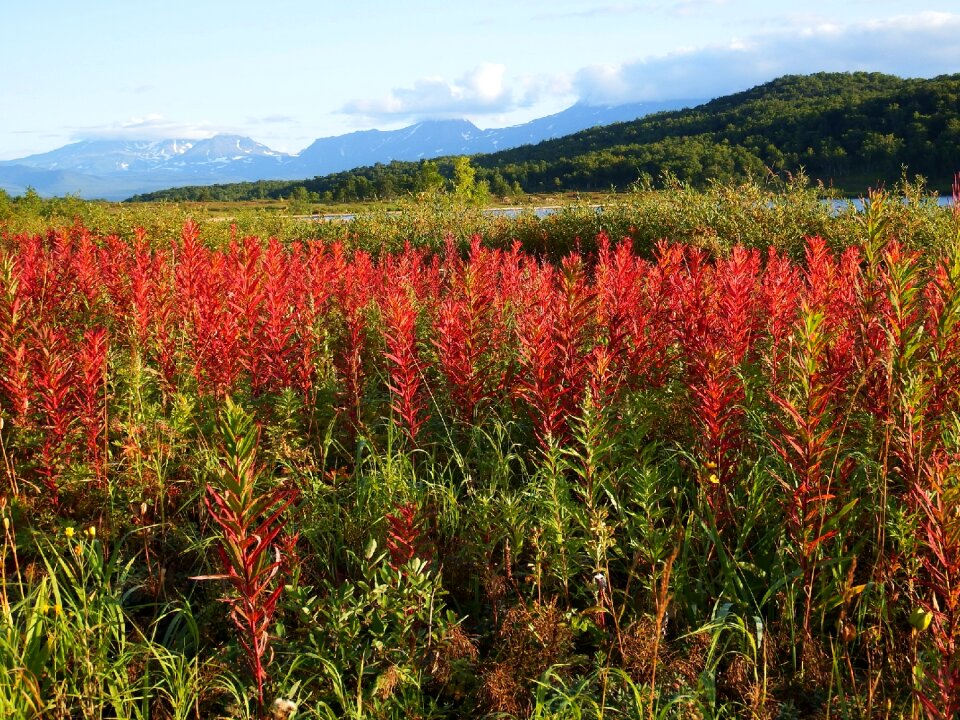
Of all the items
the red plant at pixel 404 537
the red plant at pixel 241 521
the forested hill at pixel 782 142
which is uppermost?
the forested hill at pixel 782 142

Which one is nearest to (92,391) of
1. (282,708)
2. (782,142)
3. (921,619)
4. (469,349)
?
(469,349)

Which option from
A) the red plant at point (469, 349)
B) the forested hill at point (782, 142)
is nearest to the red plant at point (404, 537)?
the red plant at point (469, 349)

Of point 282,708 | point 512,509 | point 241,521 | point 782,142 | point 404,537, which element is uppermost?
point 782,142

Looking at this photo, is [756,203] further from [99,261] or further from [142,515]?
[142,515]

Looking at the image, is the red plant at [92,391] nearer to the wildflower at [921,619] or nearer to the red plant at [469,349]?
the red plant at [469,349]

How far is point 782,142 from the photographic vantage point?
6009cm

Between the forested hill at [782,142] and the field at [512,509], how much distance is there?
37.2m

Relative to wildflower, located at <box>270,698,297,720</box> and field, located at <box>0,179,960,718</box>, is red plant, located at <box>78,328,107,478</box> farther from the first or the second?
wildflower, located at <box>270,698,297,720</box>

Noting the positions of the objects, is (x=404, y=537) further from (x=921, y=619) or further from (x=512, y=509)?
(x=921, y=619)

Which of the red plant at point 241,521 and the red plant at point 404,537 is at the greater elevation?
the red plant at point 241,521

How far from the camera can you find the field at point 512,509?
82.2 inches

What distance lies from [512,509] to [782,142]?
65.5 metres

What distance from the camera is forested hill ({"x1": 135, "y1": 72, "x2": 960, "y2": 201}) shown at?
54.4m

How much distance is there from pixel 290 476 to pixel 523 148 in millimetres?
103220
